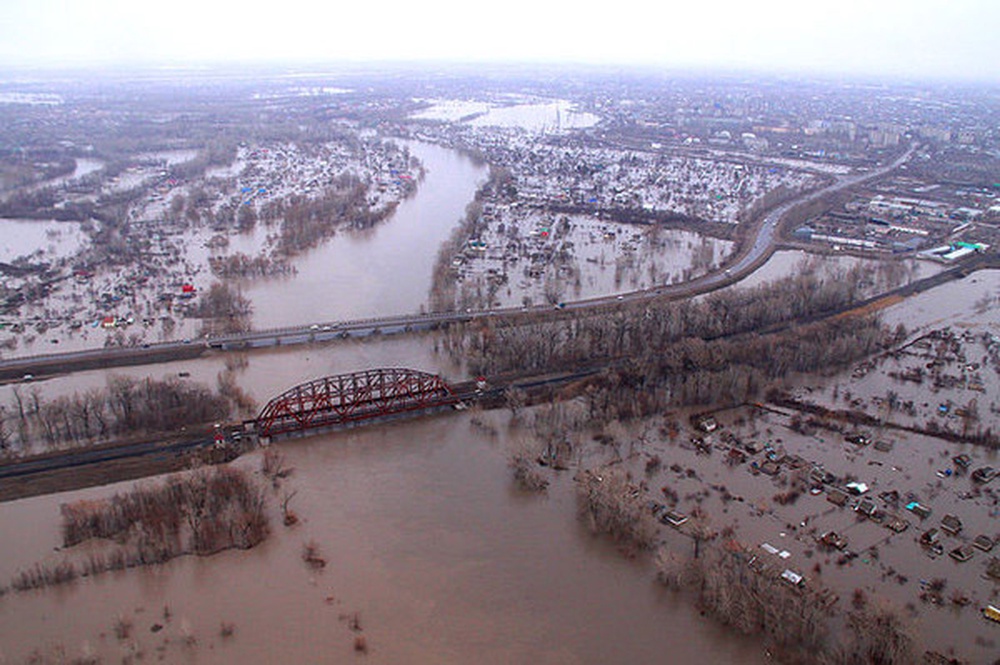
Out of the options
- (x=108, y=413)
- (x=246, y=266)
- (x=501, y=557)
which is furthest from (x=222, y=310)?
(x=501, y=557)

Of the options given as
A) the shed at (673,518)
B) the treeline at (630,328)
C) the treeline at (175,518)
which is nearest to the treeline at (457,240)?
the treeline at (630,328)

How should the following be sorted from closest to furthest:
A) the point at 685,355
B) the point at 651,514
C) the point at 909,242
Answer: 1. the point at 651,514
2. the point at 685,355
3. the point at 909,242

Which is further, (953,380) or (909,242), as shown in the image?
(909,242)

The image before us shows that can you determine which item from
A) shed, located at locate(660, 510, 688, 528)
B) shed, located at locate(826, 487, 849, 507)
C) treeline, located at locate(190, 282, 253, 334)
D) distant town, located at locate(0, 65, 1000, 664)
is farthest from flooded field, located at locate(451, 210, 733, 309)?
shed, located at locate(826, 487, 849, 507)

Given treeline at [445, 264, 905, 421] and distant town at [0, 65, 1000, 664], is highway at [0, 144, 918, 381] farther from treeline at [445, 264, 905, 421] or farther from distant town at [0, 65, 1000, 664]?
treeline at [445, 264, 905, 421]

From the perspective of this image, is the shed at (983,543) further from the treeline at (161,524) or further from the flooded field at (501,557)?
the treeline at (161,524)

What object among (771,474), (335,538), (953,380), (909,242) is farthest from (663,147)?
(335,538)

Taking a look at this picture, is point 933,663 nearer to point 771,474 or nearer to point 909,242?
point 771,474
